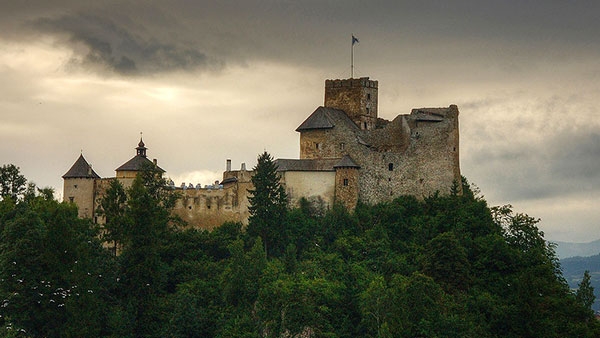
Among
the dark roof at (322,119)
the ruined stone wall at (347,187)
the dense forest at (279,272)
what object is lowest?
the dense forest at (279,272)

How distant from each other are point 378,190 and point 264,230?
1068 centimetres

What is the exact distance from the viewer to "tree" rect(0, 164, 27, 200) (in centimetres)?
8750

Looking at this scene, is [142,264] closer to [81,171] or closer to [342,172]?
[81,171]

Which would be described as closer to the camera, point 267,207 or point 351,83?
point 267,207

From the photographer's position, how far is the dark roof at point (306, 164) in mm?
80312

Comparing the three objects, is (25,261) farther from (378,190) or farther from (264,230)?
(378,190)

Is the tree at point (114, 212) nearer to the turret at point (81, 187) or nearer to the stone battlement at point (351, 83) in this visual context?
the turret at point (81, 187)

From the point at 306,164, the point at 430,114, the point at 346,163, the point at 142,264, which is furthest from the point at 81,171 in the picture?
the point at 430,114

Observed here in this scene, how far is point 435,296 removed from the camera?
65188 mm

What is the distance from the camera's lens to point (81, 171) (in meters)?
82.9

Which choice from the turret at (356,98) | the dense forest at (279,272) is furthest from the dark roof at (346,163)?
the turret at (356,98)

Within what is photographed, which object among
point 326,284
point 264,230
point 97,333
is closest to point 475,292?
point 326,284

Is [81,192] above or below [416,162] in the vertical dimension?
below

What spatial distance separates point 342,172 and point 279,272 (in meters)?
12.3
